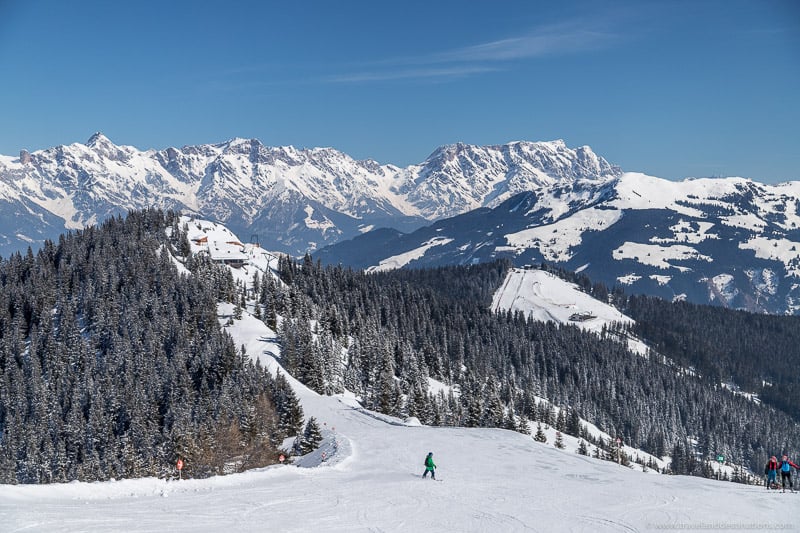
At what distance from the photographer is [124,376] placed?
130 metres

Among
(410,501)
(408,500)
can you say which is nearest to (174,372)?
(408,500)

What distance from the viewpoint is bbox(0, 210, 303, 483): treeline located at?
9044 centimetres

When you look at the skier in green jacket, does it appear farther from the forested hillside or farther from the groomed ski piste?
the forested hillside

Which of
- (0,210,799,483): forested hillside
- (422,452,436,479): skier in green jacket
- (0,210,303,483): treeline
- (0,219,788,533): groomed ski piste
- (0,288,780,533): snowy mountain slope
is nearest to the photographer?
(0,219,788,533): groomed ski piste

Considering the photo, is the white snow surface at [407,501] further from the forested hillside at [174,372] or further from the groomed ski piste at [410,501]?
the forested hillside at [174,372]

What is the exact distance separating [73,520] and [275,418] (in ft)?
186

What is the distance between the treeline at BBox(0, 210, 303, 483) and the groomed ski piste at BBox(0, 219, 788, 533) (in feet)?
79.4

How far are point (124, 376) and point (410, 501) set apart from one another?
10447 cm

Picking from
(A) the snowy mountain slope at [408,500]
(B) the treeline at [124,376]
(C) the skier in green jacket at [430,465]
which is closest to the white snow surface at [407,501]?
(A) the snowy mountain slope at [408,500]

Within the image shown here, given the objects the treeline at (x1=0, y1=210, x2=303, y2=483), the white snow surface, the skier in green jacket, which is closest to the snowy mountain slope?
the white snow surface

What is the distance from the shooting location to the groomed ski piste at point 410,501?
33844 mm

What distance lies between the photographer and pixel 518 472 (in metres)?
53.2

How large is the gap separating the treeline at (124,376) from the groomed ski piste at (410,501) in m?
24.2

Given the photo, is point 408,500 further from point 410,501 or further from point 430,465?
point 430,465
